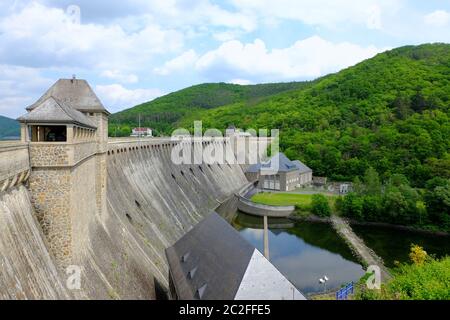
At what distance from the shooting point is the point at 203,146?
189 feet

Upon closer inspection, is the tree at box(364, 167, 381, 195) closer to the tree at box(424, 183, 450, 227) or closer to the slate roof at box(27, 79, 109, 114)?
the tree at box(424, 183, 450, 227)

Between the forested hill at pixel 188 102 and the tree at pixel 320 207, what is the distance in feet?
256

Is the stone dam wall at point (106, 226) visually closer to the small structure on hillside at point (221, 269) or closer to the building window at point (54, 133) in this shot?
the building window at point (54, 133)

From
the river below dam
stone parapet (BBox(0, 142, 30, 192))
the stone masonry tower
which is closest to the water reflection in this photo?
the river below dam

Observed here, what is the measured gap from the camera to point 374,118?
8069cm

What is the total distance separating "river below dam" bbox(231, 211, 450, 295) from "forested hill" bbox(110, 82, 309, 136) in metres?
80.4

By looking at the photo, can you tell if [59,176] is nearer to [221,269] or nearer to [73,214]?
[73,214]

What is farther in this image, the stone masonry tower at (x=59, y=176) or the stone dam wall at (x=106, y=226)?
the stone masonry tower at (x=59, y=176)

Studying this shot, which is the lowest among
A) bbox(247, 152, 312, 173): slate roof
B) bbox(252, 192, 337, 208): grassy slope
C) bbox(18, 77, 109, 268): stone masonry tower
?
bbox(252, 192, 337, 208): grassy slope

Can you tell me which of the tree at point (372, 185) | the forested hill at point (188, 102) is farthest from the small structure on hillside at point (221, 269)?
the forested hill at point (188, 102)

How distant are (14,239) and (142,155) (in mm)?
23280

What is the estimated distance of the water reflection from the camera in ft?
95.5

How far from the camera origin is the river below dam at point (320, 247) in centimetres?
2967

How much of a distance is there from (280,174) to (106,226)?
42945 mm
